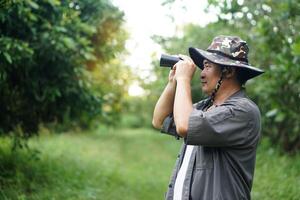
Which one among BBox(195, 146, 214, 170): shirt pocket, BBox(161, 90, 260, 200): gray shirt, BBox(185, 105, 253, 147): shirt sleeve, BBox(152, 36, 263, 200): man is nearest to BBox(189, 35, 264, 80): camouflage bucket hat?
BBox(152, 36, 263, 200): man

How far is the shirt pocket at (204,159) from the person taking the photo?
9.29 ft

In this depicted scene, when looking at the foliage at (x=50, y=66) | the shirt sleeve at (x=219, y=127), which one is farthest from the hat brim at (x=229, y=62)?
the foliage at (x=50, y=66)

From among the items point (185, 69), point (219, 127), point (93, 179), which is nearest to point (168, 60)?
point (185, 69)

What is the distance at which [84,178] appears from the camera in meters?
7.95

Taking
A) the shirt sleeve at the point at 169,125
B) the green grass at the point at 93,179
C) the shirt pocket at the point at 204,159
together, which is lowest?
the green grass at the point at 93,179

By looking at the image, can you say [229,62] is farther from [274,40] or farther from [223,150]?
[274,40]

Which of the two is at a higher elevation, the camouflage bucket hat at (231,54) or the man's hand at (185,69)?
the camouflage bucket hat at (231,54)

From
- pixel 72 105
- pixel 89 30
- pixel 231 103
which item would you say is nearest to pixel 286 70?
pixel 89 30

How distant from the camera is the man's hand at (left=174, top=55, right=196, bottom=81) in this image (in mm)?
2953

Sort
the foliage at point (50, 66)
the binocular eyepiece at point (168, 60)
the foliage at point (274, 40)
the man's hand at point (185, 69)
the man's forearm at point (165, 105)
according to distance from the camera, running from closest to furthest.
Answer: the man's hand at point (185, 69)
the binocular eyepiece at point (168, 60)
the man's forearm at point (165, 105)
the foliage at point (274, 40)
the foliage at point (50, 66)

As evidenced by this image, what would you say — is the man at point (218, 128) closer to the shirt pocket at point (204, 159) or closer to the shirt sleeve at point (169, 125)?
the shirt pocket at point (204, 159)

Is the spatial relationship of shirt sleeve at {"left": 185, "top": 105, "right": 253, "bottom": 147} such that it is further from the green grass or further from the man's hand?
the green grass

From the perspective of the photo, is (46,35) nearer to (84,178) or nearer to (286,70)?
(84,178)

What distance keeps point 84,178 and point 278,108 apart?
315cm
